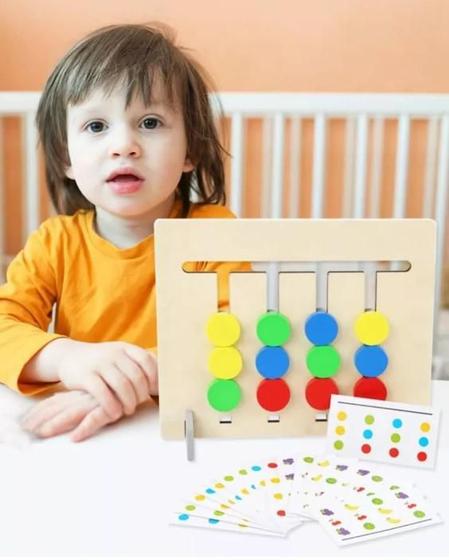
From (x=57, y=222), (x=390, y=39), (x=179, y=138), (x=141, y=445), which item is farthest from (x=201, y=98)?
(x=390, y=39)

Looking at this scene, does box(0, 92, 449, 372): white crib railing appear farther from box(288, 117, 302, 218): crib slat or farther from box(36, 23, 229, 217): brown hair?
box(36, 23, 229, 217): brown hair

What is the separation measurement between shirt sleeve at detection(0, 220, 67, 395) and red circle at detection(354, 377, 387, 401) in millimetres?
360

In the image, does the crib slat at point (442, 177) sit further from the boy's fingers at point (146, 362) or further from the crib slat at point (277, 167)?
the boy's fingers at point (146, 362)

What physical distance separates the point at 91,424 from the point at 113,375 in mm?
59

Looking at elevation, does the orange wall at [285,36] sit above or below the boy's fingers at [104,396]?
above

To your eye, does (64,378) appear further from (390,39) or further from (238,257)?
(390,39)

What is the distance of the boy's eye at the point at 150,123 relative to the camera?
3.34ft

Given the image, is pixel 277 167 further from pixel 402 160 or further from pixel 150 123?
pixel 150 123

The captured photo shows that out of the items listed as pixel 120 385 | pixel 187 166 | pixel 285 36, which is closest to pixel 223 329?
pixel 120 385

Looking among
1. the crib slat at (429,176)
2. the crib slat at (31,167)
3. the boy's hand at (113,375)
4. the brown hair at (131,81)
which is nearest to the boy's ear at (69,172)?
the brown hair at (131,81)

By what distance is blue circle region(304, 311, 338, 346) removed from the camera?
2.70ft

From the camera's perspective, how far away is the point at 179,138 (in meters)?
1.06

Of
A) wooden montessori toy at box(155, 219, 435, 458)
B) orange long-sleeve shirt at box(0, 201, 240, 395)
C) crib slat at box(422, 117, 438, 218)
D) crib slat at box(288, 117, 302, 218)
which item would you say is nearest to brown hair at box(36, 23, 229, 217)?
orange long-sleeve shirt at box(0, 201, 240, 395)

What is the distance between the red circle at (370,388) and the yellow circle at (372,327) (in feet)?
0.14
